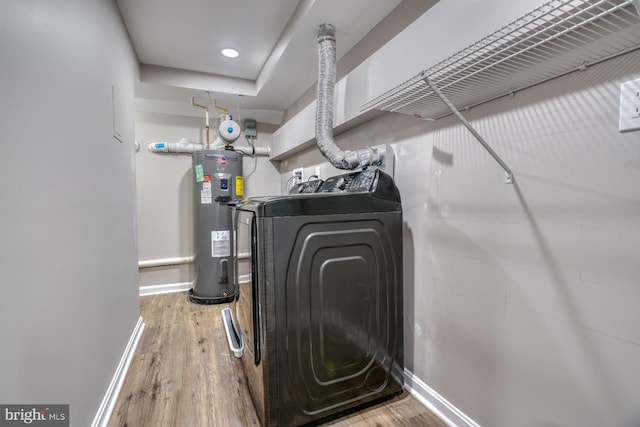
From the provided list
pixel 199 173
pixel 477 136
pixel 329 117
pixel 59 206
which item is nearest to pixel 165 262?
pixel 199 173

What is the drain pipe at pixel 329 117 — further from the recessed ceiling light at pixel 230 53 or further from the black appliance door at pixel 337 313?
the recessed ceiling light at pixel 230 53

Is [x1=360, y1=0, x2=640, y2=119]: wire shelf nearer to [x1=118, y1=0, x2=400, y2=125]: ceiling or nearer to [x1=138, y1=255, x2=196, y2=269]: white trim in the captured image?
[x1=118, y1=0, x2=400, y2=125]: ceiling

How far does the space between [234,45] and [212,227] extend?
1.77 metres

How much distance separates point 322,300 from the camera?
1.35 m

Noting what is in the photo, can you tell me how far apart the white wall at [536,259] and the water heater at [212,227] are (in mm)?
2182

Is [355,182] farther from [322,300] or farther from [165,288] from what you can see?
[165,288]

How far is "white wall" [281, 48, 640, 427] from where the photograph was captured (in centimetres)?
83

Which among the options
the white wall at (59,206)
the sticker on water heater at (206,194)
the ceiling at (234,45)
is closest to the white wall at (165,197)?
the ceiling at (234,45)

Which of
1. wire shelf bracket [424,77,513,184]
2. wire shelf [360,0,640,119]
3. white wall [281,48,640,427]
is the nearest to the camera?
wire shelf [360,0,640,119]

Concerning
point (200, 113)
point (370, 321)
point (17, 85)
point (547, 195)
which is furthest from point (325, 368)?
point (200, 113)

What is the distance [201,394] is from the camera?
1.60 m

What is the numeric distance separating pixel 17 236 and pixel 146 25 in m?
1.96

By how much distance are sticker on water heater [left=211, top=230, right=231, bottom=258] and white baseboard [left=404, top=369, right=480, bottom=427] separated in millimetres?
2156

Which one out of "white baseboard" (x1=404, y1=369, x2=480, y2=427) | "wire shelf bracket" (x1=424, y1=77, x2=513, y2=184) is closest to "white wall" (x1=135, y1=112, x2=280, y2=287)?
"white baseboard" (x1=404, y1=369, x2=480, y2=427)
